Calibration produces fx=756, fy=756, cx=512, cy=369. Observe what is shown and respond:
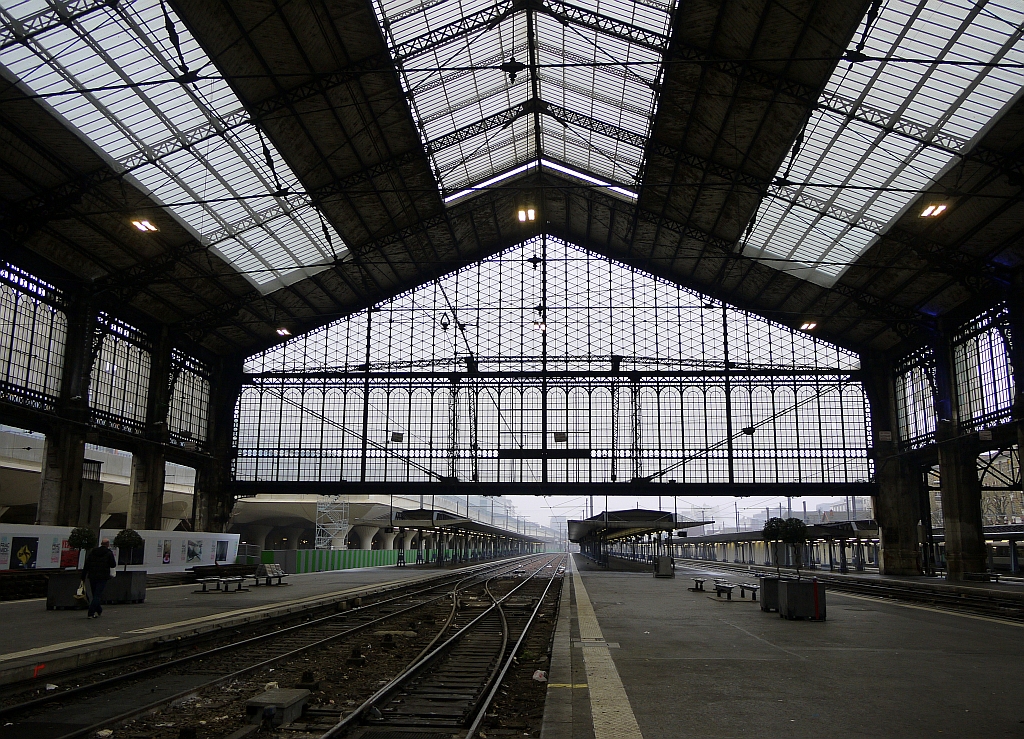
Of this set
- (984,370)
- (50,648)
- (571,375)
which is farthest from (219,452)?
(984,370)

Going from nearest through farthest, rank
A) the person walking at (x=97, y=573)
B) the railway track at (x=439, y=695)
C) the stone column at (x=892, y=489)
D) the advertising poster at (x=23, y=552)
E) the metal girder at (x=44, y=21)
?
the railway track at (x=439, y=695) → the person walking at (x=97, y=573) → the metal girder at (x=44, y=21) → the advertising poster at (x=23, y=552) → the stone column at (x=892, y=489)

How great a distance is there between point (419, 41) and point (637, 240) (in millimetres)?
20614

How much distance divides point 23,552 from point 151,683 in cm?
1829

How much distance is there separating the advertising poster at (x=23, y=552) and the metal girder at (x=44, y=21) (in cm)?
1534

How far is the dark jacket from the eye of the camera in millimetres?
16688

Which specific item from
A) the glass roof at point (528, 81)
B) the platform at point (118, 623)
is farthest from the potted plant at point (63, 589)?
the glass roof at point (528, 81)

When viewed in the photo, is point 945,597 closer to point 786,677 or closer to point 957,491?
point 957,491

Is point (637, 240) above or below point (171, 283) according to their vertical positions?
above

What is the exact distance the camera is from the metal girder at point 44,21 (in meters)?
21.5

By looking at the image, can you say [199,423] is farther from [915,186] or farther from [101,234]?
[915,186]

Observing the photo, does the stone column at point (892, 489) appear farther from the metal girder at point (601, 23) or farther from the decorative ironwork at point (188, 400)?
the decorative ironwork at point (188, 400)

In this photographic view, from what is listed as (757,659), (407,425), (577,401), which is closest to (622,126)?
(577,401)

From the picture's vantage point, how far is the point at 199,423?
45.8 meters

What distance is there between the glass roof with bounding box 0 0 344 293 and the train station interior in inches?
Answer: 5.8
